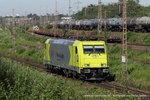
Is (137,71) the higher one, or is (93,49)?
(93,49)

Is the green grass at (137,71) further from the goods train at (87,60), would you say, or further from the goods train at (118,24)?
the goods train at (118,24)

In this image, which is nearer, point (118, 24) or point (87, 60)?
point (87, 60)

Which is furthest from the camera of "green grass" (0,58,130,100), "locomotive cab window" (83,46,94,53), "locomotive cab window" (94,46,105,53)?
"locomotive cab window" (94,46,105,53)

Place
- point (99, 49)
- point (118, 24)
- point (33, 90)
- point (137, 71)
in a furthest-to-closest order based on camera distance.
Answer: point (118, 24)
point (137, 71)
point (99, 49)
point (33, 90)

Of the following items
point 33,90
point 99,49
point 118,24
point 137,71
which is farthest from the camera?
point 118,24

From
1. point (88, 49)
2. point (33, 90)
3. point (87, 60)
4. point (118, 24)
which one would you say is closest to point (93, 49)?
point (88, 49)

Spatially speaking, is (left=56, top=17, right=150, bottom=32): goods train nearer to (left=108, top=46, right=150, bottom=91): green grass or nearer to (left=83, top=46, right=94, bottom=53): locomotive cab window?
(left=108, top=46, right=150, bottom=91): green grass

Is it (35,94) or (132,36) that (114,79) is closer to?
(35,94)

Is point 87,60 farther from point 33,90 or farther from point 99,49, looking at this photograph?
point 33,90

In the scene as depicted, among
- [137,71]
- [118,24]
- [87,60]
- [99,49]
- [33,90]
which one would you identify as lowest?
[137,71]

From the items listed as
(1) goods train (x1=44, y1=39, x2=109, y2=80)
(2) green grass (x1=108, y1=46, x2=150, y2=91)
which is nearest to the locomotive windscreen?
(1) goods train (x1=44, y1=39, x2=109, y2=80)

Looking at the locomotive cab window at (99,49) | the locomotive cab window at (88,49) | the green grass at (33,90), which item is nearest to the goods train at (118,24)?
the locomotive cab window at (99,49)

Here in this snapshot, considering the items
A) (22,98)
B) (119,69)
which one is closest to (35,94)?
(22,98)

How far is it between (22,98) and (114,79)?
1147cm
